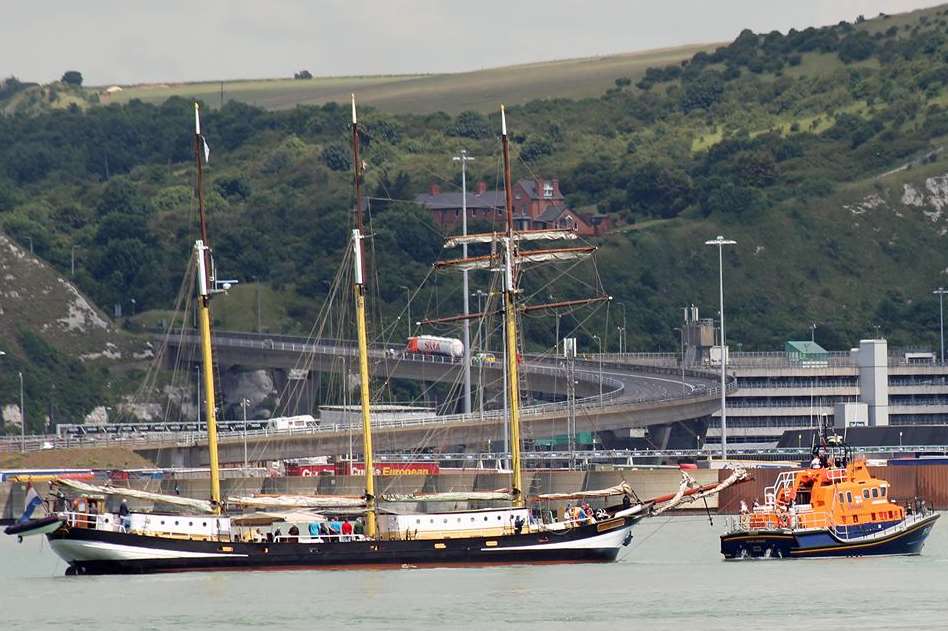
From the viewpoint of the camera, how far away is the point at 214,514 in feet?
372

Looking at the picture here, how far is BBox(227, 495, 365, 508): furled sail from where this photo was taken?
111 meters

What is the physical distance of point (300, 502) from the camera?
110625 millimetres

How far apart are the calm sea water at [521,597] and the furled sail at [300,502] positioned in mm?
3344

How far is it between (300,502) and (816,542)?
2405 centimetres

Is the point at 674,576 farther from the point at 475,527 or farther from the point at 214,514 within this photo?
the point at 214,514

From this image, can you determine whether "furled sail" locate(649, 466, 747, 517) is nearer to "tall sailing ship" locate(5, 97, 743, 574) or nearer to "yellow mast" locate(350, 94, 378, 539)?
"tall sailing ship" locate(5, 97, 743, 574)

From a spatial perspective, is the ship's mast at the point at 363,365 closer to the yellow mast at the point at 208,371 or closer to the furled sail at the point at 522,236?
the furled sail at the point at 522,236

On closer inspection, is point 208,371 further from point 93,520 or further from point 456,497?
point 456,497

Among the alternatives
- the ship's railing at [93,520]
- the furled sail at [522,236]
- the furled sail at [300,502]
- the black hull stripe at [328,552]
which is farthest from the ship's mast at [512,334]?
the ship's railing at [93,520]

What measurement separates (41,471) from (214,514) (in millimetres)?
57016

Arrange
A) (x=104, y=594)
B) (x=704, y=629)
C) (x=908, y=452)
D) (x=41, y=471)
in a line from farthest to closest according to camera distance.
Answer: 1. (x=908, y=452)
2. (x=41, y=471)
3. (x=104, y=594)
4. (x=704, y=629)

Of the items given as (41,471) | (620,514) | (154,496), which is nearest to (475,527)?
(620,514)

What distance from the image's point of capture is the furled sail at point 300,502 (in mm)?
110875

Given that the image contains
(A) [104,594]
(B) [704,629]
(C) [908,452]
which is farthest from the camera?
(C) [908,452]
